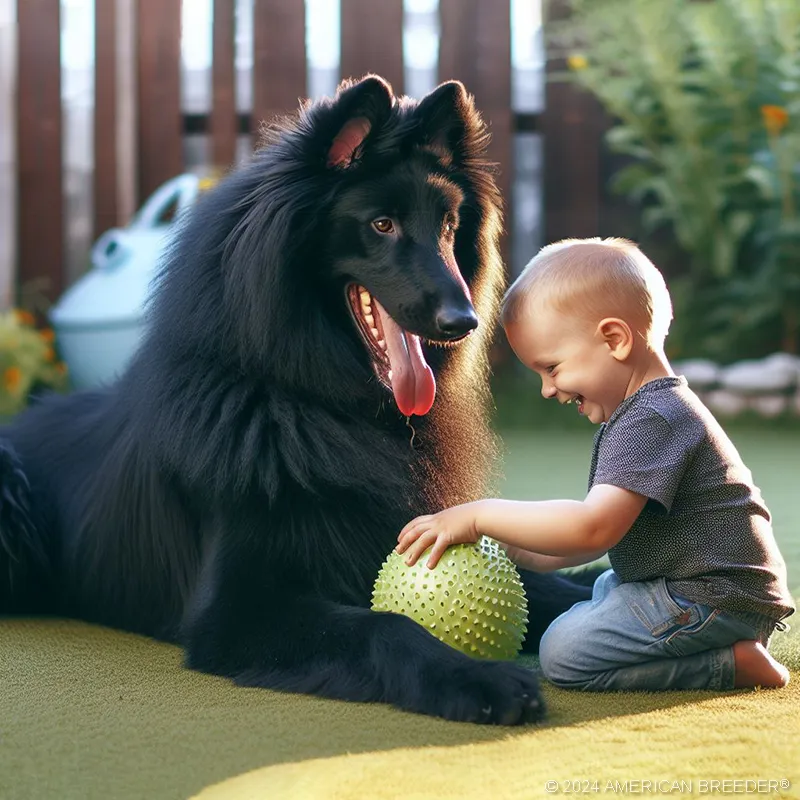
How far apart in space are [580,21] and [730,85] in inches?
42.7

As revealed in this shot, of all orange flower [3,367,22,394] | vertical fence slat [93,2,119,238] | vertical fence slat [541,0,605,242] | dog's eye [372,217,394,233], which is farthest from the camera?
vertical fence slat [541,0,605,242]

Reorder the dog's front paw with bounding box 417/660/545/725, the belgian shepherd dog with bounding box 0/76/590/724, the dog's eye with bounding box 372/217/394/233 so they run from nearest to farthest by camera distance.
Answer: the dog's front paw with bounding box 417/660/545/725
the belgian shepherd dog with bounding box 0/76/590/724
the dog's eye with bounding box 372/217/394/233

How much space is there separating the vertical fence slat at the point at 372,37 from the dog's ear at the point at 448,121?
444 cm

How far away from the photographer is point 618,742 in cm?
164

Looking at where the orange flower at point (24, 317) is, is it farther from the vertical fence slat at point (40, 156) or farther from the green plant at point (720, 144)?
the green plant at point (720, 144)

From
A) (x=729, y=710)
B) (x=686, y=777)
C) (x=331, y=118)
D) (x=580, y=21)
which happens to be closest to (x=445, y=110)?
(x=331, y=118)

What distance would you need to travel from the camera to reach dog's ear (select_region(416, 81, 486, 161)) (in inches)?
94.0

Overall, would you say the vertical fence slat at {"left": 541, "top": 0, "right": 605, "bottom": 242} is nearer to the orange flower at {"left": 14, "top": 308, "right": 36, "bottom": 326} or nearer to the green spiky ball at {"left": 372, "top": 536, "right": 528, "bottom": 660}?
the orange flower at {"left": 14, "top": 308, "right": 36, "bottom": 326}

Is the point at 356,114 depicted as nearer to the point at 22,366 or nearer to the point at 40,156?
Answer: the point at 22,366

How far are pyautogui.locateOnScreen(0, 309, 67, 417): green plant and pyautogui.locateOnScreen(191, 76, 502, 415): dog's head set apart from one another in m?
3.60

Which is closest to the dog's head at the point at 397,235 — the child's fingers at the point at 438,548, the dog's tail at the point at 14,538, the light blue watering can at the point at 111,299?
the child's fingers at the point at 438,548

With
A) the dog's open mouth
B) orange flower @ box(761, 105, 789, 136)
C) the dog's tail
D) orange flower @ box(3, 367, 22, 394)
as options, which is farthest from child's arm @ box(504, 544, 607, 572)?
orange flower @ box(761, 105, 789, 136)

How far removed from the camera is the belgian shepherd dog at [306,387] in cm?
219

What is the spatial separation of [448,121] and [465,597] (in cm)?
105
